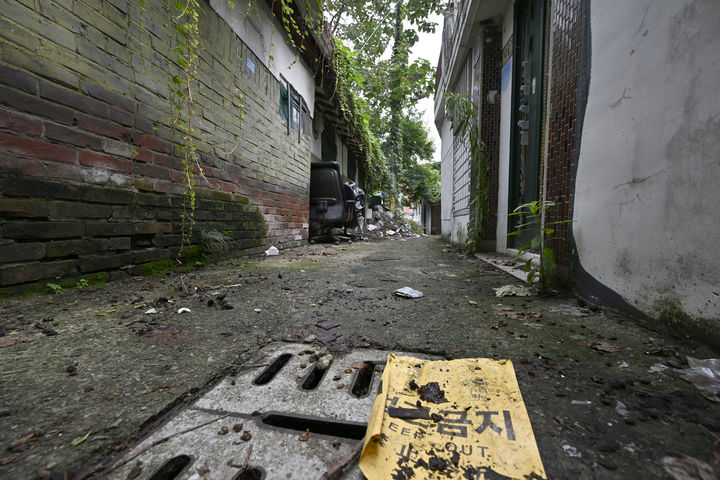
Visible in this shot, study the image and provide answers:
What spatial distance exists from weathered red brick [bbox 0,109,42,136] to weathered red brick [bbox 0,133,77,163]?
0.04 meters

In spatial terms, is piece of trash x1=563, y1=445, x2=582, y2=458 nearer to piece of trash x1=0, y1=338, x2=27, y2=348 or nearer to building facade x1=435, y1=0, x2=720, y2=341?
building facade x1=435, y1=0, x2=720, y2=341

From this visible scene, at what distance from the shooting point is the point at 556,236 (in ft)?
6.30

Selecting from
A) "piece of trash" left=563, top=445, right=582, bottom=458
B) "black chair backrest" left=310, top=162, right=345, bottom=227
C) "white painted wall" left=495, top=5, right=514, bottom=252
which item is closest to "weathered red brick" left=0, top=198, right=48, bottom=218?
"piece of trash" left=563, top=445, right=582, bottom=458

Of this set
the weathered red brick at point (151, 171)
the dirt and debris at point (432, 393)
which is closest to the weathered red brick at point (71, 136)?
the weathered red brick at point (151, 171)

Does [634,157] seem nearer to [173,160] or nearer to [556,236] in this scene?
[556,236]

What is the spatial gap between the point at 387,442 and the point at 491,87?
478 cm

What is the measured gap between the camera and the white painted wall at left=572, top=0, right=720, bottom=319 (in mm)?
1001

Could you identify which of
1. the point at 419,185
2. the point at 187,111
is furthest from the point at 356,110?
the point at 419,185

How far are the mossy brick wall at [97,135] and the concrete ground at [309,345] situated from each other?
336 mm

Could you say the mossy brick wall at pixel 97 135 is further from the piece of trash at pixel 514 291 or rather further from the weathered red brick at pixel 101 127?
the piece of trash at pixel 514 291

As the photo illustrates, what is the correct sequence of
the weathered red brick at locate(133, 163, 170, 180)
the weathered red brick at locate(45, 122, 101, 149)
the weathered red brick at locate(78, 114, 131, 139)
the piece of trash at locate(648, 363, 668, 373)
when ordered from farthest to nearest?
the weathered red brick at locate(133, 163, 170, 180) → the weathered red brick at locate(78, 114, 131, 139) → the weathered red brick at locate(45, 122, 101, 149) → the piece of trash at locate(648, 363, 668, 373)

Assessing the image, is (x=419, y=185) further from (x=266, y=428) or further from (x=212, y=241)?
(x=266, y=428)

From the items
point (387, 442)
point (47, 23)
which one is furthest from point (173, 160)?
point (387, 442)

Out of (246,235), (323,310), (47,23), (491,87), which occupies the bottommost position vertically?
(323,310)
